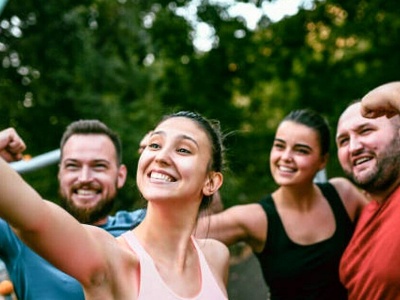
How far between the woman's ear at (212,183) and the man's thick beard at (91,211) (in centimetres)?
71

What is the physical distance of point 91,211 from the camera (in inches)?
102

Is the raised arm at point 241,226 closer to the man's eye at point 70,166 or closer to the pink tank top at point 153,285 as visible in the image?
the man's eye at point 70,166

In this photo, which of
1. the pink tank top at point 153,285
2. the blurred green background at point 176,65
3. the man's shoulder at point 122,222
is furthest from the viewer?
the blurred green background at point 176,65

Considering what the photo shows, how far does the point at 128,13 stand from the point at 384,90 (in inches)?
354

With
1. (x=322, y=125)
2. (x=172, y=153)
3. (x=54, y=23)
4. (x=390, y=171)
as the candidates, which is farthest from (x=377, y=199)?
(x=54, y=23)

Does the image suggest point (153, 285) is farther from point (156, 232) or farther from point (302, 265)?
point (302, 265)

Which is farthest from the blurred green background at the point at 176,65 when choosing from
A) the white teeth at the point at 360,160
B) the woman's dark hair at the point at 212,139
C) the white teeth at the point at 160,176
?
the white teeth at the point at 160,176

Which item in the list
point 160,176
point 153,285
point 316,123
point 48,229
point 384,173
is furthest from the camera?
point 316,123

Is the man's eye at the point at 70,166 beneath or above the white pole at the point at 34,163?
beneath

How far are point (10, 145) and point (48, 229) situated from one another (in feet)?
3.99

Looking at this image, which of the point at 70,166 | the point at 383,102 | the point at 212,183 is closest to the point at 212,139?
the point at 212,183

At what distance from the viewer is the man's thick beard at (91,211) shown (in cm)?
259

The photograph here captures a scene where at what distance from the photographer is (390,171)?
2.53 m

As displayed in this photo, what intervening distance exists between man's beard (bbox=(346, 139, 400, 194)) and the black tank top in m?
0.33
